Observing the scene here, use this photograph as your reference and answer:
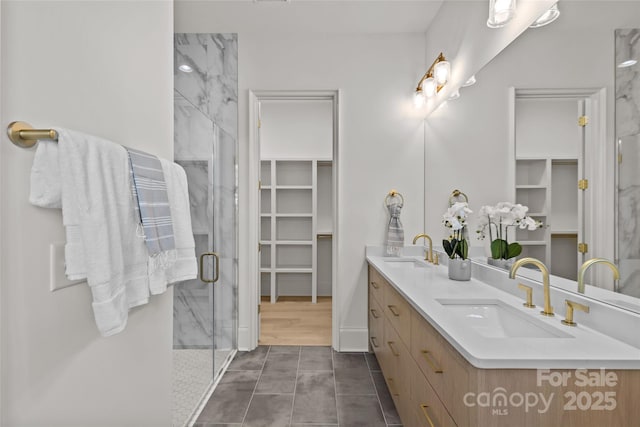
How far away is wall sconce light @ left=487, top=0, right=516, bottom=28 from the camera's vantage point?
161cm

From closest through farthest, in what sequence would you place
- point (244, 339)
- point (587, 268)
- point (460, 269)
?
point (587, 268) < point (460, 269) < point (244, 339)

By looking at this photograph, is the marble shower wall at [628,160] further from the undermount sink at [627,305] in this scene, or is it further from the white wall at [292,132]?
the white wall at [292,132]

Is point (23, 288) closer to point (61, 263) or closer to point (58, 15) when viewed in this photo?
point (61, 263)

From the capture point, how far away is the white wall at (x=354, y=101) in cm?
292

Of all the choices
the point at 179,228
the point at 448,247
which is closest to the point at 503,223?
the point at 448,247

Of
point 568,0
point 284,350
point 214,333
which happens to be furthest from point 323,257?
point 568,0

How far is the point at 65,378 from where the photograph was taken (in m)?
0.83

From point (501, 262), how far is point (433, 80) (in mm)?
1571

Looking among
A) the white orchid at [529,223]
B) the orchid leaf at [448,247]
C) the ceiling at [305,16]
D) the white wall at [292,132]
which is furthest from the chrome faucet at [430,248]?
the white wall at [292,132]

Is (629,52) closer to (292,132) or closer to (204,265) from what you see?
(204,265)

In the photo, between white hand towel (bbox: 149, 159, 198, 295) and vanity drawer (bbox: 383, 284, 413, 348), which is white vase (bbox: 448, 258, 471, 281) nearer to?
vanity drawer (bbox: 383, 284, 413, 348)

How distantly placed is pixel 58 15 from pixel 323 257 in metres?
4.00

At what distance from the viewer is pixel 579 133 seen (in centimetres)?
121

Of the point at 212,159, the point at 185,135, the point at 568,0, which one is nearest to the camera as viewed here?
the point at 568,0
